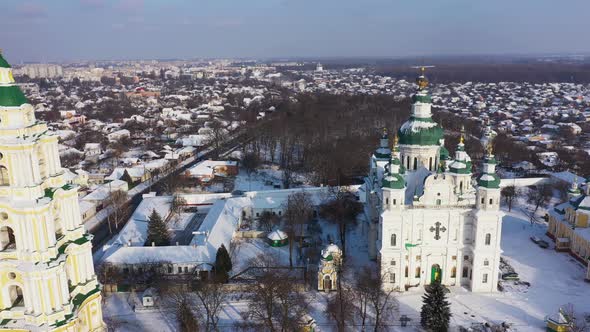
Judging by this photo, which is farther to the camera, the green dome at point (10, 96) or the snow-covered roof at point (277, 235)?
the snow-covered roof at point (277, 235)

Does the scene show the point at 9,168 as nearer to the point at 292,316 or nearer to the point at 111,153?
the point at 292,316

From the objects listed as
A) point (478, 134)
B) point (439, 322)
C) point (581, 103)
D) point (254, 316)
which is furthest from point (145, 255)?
point (581, 103)

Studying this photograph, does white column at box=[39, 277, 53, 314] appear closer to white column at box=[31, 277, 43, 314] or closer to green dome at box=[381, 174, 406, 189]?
white column at box=[31, 277, 43, 314]

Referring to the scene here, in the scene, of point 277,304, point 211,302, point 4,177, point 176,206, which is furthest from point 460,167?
point 176,206

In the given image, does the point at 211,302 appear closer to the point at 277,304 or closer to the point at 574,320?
the point at 277,304

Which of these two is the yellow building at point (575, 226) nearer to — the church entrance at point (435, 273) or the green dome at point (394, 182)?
the church entrance at point (435, 273)

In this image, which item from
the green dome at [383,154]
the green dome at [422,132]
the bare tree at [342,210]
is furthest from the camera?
the bare tree at [342,210]

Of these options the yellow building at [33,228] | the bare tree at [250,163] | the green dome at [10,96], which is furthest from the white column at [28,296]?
the bare tree at [250,163]

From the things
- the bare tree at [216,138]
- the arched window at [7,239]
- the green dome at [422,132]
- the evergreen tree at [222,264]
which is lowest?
the evergreen tree at [222,264]
